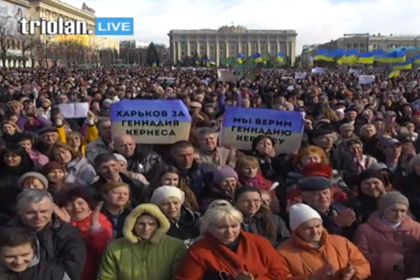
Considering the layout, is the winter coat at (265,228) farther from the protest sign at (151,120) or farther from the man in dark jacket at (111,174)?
the protest sign at (151,120)

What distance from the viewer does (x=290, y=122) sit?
756cm

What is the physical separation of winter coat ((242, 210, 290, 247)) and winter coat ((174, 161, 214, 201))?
105cm

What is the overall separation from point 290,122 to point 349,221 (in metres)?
3.02

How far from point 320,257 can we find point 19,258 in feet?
5.50

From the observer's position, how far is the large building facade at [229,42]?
6181 inches

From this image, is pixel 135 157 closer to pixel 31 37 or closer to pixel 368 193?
pixel 368 193

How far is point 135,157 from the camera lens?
264 inches

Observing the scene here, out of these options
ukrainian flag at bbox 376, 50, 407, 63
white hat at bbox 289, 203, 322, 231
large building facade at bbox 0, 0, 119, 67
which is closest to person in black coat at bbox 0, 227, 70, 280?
white hat at bbox 289, 203, 322, 231

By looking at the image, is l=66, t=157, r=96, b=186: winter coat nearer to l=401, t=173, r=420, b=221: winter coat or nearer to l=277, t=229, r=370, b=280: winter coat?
l=277, t=229, r=370, b=280: winter coat

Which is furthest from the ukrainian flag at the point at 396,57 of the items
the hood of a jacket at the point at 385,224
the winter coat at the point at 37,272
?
the winter coat at the point at 37,272

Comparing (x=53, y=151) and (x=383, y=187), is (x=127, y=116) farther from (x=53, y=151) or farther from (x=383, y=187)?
(x=383, y=187)

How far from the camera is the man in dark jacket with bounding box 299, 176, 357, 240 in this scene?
4691 mm

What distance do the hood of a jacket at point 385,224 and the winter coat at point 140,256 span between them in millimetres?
1381

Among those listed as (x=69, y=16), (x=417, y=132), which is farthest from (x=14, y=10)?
(x=417, y=132)
